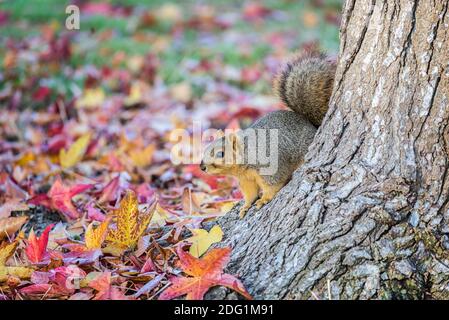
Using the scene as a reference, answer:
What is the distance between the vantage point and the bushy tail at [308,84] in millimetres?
2809

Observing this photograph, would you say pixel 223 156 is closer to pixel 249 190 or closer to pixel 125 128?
pixel 249 190

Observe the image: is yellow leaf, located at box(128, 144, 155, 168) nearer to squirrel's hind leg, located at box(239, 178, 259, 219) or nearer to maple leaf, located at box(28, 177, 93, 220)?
maple leaf, located at box(28, 177, 93, 220)

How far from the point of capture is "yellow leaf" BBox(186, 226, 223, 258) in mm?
2344

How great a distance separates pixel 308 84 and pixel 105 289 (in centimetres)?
129

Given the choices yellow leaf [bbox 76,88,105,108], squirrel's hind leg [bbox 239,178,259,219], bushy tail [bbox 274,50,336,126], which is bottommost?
squirrel's hind leg [bbox 239,178,259,219]

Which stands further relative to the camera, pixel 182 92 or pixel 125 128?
pixel 182 92

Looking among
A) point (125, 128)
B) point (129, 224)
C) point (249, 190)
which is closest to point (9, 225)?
point (129, 224)

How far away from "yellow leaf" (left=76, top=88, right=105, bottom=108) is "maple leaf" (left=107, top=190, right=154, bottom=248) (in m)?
2.87

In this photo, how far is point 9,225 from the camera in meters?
2.72

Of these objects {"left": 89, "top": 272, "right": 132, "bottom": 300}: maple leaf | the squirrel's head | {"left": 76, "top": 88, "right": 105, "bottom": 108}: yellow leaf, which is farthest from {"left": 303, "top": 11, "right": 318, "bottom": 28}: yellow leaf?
{"left": 89, "top": 272, "right": 132, "bottom": 300}: maple leaf

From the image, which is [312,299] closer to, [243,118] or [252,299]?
[252,299]

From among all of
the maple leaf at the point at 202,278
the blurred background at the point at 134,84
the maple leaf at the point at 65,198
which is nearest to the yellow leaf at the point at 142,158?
the blurred background at the point at 134,84
